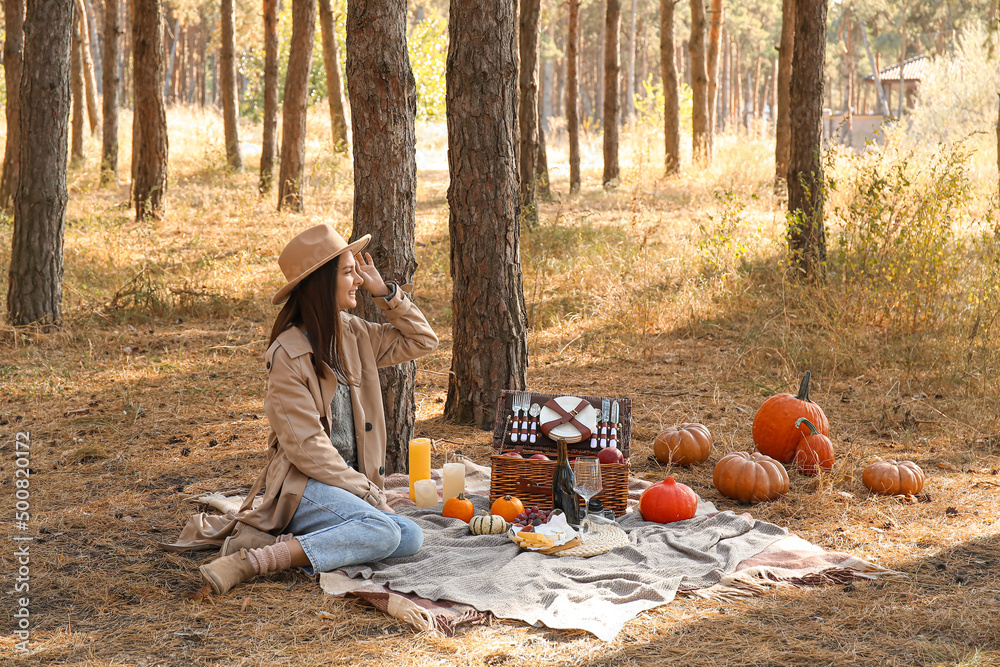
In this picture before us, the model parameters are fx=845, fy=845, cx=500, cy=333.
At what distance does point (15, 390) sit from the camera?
6.54 metres

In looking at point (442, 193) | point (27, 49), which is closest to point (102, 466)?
point (27, 49)

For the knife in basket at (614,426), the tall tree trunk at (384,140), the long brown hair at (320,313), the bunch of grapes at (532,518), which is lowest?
the bunch of grapes at (532,518)

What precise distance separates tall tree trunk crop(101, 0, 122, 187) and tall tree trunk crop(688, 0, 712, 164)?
10.4 m

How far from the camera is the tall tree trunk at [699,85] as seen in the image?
16609 millimetres

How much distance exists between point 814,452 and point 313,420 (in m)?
3.04

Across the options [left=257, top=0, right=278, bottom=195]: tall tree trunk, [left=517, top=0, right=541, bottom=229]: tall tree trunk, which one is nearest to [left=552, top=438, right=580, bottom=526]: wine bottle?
[left=517, top=0, right=541, bottom=229]: tall tree trunk

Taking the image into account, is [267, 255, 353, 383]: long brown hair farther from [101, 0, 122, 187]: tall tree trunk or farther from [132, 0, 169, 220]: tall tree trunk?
[101, 0, 122, 187]: tall tree trunk

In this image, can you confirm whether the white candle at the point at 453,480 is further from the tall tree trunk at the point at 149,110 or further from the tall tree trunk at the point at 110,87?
the tall tree trunk at the point at 110,87

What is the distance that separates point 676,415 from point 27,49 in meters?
6.67

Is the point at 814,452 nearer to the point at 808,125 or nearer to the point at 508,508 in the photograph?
the point at 508,508

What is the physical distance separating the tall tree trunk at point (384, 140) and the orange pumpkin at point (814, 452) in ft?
8.02

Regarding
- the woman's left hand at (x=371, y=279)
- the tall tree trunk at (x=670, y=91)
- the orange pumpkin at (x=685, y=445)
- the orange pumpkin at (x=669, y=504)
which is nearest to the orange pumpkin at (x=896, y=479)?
the orange pumpkin at (x=685, y=445)

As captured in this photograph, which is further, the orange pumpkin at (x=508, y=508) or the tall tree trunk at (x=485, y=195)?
the tall tree trunk at (x=485, y=195)

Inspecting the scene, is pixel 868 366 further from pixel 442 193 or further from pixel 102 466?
pixel 442 193
